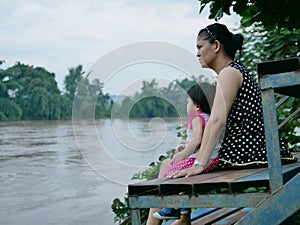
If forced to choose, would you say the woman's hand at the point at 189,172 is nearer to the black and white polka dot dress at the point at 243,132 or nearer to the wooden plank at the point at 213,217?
the black and white polka dot dress at the point at 243,132

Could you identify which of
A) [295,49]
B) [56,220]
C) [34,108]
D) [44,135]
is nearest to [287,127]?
[295,49]

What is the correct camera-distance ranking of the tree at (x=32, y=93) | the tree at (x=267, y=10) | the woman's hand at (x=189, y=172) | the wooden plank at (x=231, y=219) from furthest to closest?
the tree at (x=32, y=93)
the wooden plank at (x=231, y=219)
the tree at (x=267, y=10)
the woman's hand at (x=189, y=172)

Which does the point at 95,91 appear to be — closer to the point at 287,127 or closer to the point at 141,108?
the point at 141,108

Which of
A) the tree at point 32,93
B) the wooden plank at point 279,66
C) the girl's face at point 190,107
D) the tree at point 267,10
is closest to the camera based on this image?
the wooden plank at point 279,66

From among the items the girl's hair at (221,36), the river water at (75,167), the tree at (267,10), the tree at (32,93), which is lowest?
the river water at (75,167)

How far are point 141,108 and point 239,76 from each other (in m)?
0.47

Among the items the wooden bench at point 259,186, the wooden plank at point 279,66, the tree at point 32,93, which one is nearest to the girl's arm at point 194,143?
the wooden bench at point 259,186

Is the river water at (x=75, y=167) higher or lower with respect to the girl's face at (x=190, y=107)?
lower

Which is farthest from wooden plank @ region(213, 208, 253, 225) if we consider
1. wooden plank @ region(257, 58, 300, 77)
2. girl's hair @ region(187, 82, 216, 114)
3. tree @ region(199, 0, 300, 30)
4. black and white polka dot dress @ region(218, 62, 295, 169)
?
wooden plank @ region(257, 58, 300, 77)

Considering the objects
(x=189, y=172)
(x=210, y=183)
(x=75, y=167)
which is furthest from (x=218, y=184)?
(x=75, y=167)

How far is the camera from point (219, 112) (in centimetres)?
202

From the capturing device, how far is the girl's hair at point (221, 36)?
7.35 feet

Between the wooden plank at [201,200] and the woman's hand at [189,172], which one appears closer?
the wooden plank at [201,200]

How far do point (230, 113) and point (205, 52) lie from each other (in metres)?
0.30
